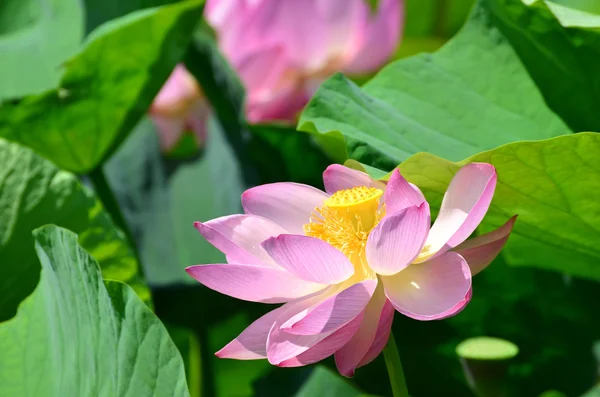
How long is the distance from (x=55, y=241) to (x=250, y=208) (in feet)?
0.42

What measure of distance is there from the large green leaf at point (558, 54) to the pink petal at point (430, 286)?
0.80ft

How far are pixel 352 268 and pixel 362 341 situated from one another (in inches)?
1.4

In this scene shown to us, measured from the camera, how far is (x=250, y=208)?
19.8 inches

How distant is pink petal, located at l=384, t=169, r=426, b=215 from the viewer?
45cm

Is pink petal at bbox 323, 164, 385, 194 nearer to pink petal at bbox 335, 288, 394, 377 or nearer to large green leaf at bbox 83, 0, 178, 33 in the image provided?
pink petal at bbox 335, 288, 394, 377

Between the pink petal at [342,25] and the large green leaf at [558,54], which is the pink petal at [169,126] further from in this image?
the large green leaf at [558,54]

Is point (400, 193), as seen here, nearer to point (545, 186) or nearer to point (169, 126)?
point (545, 186)

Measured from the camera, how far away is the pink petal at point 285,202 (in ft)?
1.63

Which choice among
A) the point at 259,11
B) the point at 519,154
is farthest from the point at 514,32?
the point at 259,11

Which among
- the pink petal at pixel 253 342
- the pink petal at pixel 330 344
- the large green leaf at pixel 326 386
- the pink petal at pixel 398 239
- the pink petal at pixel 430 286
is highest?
the pink petal at pixel 398 239

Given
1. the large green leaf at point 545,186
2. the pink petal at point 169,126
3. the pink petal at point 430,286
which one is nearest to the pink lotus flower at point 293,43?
the pink petal at point 169,126

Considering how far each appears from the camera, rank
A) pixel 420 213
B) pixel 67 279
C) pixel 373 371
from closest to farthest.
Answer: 1. pixel 420 213
2. pixel 67 279
3. pixel 373 371

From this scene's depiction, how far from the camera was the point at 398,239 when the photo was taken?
42 cm

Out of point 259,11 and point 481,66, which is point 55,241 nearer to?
point 481,66
